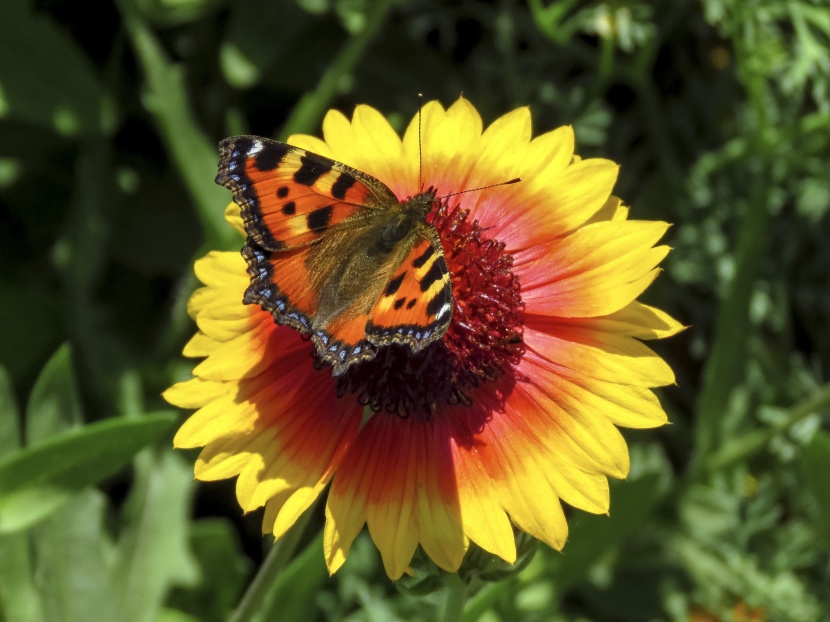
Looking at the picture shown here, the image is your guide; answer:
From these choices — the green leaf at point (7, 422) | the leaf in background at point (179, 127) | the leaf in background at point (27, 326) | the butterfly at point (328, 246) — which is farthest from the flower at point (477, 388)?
the leaf in background at point (27, 326)

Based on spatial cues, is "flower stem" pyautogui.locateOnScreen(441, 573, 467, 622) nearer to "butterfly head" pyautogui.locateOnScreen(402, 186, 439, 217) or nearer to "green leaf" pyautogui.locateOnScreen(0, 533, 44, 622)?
"butterfly head" pyautogui.locateOnScreen(402, 186, 439, 217)

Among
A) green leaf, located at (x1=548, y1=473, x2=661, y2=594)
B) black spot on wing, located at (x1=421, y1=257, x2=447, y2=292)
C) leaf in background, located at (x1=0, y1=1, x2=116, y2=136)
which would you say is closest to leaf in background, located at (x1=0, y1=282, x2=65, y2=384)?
leaf in background, located at (x1=0, y1=1, x2=116, y2=136)

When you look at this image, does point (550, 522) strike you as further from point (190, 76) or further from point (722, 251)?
point (190, 76)

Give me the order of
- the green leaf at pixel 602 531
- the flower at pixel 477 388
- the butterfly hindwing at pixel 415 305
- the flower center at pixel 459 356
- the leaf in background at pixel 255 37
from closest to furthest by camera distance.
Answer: the butterfly hindwing at pixel 415 305 → the flower at pixel 477 388 → the flower center at pixel 459 356 → the green leaf at pixel 602 531 → the leaf in background at pixel 255 37

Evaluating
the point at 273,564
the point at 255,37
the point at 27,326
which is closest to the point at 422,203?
the point at 273,564

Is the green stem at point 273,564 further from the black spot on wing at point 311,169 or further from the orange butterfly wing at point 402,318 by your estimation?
the black spot on wing at point 311,169

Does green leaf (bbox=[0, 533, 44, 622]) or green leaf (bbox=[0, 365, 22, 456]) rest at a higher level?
green leaf (bbox=[0, 365, 22, 456])
